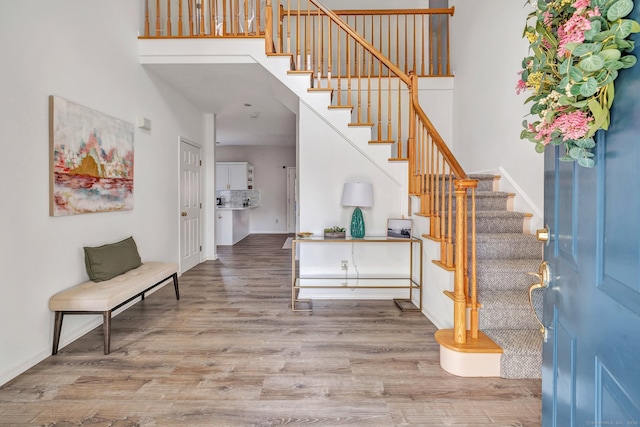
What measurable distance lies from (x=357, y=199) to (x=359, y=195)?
0.05 m

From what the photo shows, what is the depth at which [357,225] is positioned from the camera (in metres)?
3.45

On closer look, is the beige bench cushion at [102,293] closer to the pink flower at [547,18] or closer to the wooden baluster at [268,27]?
the wooden baluster at [268,27]

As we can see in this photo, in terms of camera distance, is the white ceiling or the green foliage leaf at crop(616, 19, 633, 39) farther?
the white ceiling

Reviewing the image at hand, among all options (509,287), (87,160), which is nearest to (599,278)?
(509,287)

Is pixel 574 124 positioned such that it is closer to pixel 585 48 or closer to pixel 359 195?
pixel 585 48

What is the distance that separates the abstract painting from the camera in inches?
96.0

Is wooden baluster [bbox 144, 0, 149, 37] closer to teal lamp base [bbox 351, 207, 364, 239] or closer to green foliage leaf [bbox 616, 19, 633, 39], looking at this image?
teal lamp base [bbox 351, 207, 364, 239]

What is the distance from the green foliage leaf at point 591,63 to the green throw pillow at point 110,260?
10.5 ft

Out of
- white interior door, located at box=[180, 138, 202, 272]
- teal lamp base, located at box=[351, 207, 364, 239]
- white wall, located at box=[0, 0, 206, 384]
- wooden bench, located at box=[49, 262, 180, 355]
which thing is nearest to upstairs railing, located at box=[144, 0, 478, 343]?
teal lamp base, located at box=[351, 207, 364, 239]

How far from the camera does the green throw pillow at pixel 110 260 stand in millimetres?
2699

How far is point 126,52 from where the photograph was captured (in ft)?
10.9

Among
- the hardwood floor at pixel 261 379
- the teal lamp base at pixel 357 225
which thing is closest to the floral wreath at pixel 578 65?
the hardwood floor at pixel 261 379

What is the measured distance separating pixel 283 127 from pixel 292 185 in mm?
3080

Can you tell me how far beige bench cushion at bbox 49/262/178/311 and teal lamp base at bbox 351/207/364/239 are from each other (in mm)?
1971
